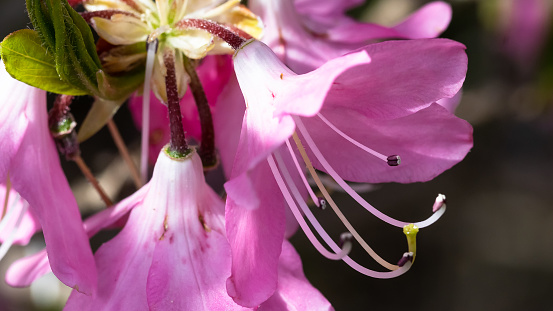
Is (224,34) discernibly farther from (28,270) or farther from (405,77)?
(28,270)

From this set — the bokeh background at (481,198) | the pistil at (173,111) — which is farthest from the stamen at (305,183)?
the bokeh background at (481,198)

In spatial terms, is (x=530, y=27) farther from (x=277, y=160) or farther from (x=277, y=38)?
(x=277, y=160)

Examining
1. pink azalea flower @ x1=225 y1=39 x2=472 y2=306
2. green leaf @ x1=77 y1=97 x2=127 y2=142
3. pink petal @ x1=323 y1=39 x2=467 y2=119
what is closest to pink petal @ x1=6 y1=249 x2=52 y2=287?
green leaf @ x1=77 y1=97 x2=127 y2=142

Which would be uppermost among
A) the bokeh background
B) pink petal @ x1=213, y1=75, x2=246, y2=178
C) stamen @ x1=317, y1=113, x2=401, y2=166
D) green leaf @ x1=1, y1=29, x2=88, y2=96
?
green leaf @ x1=1, y1=29, x2=88, y2=96

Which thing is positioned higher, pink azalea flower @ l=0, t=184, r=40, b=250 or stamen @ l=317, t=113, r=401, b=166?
stamen @ l=317, t=113, r=401, b=166

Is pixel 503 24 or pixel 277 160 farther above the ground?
pixel 277 160

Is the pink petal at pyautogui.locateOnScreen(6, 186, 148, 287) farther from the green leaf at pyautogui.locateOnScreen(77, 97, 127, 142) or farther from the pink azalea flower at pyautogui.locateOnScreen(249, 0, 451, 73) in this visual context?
the pink azalea flower at pyautogui.locateOnScreen(249, 0, 451, 73)

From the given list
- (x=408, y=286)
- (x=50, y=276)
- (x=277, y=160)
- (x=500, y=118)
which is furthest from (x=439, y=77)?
(x=408, y=286)
